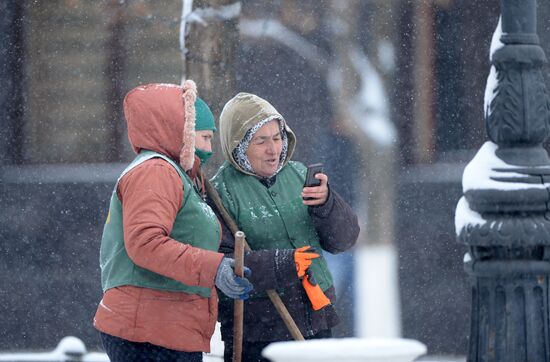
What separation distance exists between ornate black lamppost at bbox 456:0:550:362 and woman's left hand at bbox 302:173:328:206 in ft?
1.56

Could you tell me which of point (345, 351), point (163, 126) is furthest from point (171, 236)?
point (345, 351)

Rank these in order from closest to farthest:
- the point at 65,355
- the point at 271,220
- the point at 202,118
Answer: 1. the point at 202,118
2. the point at 271,220
3. the point at 65,355

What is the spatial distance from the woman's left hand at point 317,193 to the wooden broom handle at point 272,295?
27cm

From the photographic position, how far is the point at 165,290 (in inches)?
147

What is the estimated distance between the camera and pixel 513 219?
381cm

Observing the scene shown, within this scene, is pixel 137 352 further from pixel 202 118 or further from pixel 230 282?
pixel 202 118

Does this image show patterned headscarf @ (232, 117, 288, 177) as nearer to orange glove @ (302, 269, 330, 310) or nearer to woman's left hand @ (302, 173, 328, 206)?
woman's left hand @ (302, 173, 328, 206)

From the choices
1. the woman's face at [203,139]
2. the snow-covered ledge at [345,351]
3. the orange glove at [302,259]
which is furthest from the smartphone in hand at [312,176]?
the snow-covered ledge at [345,351]

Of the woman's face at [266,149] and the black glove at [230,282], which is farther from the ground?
the woman's face at [266,149]

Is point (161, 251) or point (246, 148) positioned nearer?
point (161, 251)

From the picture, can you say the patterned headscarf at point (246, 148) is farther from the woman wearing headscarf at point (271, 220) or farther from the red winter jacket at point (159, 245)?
the red winter jacket at point (159, 245)

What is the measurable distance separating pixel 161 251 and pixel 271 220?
2.10 feet

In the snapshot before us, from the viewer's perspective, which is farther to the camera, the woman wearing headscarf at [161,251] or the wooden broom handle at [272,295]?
the wooden broom handle at [272,295]

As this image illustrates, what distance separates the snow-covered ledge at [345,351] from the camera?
9.41 feet
